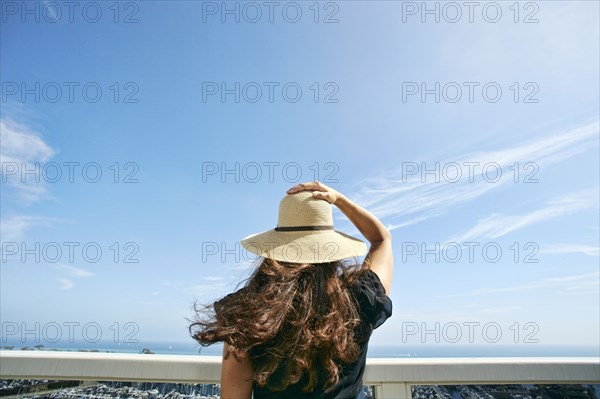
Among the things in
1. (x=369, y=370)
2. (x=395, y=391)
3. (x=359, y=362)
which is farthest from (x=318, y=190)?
(x=395, y=391)

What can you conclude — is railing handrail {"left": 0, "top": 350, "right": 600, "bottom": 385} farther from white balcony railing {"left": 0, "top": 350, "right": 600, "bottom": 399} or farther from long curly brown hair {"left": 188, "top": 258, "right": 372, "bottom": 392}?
long curly brown hair {"left": 188, "top": 258, "right": 372, "bottom": 392}

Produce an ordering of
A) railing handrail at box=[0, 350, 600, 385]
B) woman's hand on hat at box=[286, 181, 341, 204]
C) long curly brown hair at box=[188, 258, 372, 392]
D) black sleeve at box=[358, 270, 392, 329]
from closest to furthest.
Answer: long curly brown hair at box=[188, 258, 372, 392] < black sleeve at box=[358, 270, 392, 329] < woman's hand on hat at box=[286, 181, 341, 204] < railing handrail at box=[0, 350, 600, 385]

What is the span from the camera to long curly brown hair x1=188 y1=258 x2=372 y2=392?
108cm

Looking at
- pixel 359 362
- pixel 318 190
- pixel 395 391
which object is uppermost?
pixel 318 190

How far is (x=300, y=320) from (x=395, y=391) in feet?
3.36

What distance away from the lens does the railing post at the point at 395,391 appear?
183cm

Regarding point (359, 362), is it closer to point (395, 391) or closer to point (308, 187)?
point (308, 187)

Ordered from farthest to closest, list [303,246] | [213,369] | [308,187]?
[213,369], [308,187], [303,246]

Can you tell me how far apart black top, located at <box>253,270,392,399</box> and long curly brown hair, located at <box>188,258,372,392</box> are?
2 centimetres

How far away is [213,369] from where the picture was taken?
179 centimetres

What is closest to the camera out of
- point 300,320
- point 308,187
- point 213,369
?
point 300,320

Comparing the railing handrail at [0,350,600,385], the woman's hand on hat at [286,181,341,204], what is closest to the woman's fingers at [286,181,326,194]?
the woman's hand on hat at [286,181,341,204]

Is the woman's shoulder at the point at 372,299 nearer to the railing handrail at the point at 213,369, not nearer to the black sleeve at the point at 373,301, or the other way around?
the black sleeve at the point at 373,301

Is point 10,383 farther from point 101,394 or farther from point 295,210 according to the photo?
point 295,210
